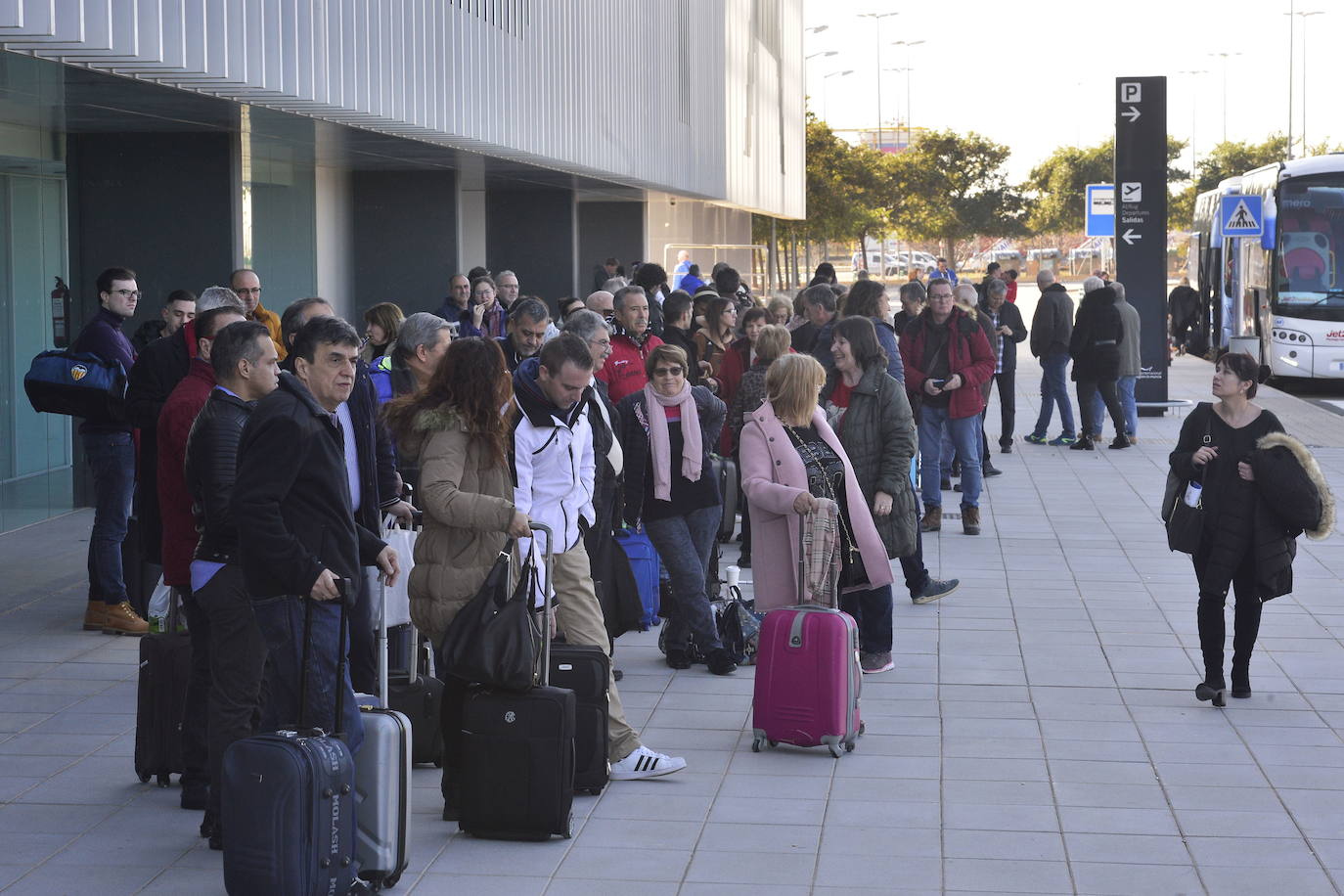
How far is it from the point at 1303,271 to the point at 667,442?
2012 cm

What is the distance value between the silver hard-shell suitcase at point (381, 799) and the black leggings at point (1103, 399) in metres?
13.8

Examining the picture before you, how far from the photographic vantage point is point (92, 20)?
7812 millimetres

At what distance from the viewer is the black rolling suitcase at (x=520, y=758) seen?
18.4 feet

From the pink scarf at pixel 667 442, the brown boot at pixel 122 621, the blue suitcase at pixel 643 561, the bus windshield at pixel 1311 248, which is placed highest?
the bus windshield at pixel 1311 248

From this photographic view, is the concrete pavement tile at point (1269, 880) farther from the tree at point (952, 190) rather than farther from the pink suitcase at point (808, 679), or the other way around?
the tree at point (952, 190)

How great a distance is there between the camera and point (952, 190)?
71250 mm

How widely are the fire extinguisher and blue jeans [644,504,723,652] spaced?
273 inches

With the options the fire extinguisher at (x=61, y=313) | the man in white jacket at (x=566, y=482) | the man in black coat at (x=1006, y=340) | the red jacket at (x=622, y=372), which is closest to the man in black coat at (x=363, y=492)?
the man in white jacket at (x=566, y=482)

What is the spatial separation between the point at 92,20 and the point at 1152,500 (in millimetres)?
9966

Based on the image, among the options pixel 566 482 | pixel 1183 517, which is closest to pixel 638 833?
pixel 566 482

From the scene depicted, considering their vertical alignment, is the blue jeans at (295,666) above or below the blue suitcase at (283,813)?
above

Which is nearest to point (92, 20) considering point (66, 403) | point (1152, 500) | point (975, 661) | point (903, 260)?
point (66, 403)

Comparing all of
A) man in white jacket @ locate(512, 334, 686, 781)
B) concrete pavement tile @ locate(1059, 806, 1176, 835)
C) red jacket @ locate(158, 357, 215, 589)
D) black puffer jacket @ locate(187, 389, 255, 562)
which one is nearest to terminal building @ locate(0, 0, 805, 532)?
red jacket @ locate(158, 357, 215, 589)

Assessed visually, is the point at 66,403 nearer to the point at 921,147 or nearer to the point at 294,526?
the point at 294,526
